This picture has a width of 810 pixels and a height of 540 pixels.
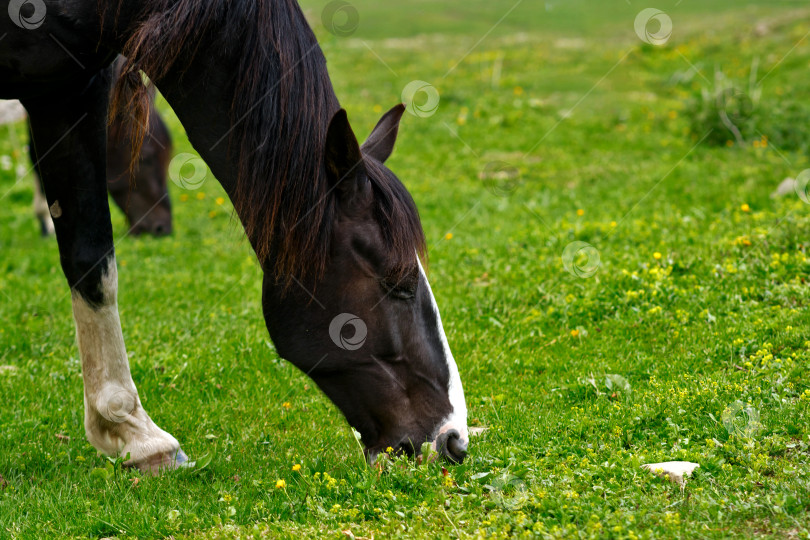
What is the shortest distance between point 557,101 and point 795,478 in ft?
39.3

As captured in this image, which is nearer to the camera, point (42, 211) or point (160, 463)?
point (160, 463)

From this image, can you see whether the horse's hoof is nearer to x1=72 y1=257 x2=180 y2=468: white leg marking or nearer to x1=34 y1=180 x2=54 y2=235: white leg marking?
x1=72 y1=257 x2=180 y2=468: white leg marking

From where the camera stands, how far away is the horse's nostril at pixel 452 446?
11.3 ft

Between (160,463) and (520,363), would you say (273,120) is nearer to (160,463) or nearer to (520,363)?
(160,463)

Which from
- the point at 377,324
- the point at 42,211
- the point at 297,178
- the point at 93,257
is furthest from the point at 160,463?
the point at 42,211

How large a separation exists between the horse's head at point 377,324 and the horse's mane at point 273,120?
32 millimetres

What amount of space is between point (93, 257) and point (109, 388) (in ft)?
2.27

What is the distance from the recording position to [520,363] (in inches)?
203

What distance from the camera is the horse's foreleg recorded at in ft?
13.3

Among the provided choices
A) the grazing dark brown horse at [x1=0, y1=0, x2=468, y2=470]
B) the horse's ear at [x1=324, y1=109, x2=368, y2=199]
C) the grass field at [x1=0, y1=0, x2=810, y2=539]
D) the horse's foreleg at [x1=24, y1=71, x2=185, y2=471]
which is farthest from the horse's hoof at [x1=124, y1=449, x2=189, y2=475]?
the horse's ear at [x1=324, y1=109, x2=368, y2=199]

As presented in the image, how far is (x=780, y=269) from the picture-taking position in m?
5.44

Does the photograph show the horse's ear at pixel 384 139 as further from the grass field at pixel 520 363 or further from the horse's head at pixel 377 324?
the grass field at pixel 520 363

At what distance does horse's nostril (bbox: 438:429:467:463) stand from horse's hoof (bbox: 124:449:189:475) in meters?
1.36

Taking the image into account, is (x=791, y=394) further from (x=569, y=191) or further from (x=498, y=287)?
(x=569, y=191)
